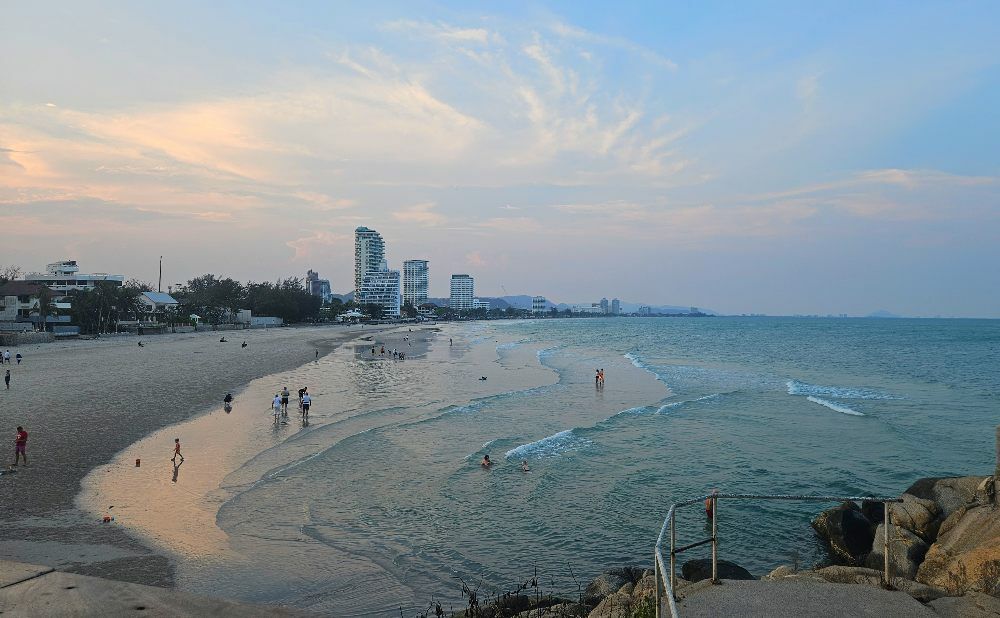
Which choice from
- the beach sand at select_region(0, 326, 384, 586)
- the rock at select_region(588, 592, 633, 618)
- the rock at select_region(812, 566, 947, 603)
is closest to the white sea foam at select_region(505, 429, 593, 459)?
the beach sand at select_region(0, 326, 384, 586)

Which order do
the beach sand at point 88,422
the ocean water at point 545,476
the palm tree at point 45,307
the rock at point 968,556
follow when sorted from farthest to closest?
the palm tree at point 45,307, the ocean water at point 545,476, the beach sand at point 88,422, the rock at point 968,556

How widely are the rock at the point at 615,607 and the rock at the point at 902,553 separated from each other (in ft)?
13.9

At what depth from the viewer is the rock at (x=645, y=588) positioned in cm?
785

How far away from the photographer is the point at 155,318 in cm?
11550

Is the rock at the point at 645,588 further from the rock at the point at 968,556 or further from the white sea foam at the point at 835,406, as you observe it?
the white sea foam at the point at 835,406

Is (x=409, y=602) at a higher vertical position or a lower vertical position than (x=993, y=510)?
lower

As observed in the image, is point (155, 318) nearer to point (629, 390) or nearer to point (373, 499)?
point (629, 390)

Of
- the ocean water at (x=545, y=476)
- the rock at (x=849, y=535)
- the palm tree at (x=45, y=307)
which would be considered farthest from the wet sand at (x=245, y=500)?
the palm tree at (x=45, y=307)

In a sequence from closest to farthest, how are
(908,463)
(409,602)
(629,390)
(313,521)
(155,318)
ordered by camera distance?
(409,602)
(313,521)
(908,463)
(629,390)
(155,318)

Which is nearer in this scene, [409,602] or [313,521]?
[409,602]

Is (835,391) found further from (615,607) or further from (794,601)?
(794,601)

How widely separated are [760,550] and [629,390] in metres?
24.6

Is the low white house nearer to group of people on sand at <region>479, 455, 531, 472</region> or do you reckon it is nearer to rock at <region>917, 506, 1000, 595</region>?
group of people on sand at <region>479, 455, 531, 472</region>

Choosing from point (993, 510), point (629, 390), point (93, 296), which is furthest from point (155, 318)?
point (993, 510)
